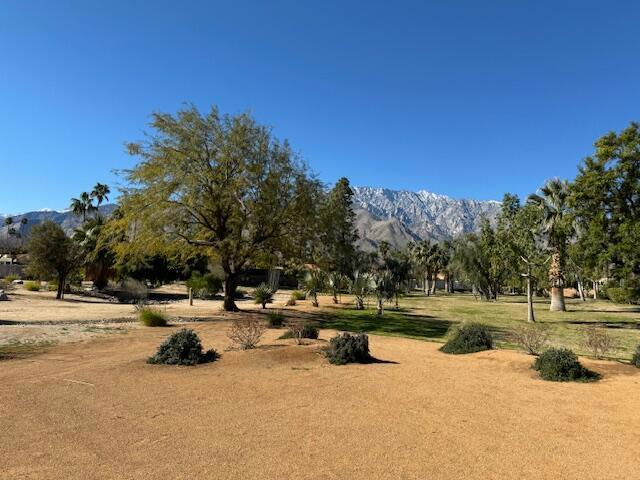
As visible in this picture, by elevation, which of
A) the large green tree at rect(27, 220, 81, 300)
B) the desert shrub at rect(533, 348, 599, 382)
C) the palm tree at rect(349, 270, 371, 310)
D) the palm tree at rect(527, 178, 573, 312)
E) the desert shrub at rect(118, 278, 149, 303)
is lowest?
the desert shrub at rect(533, 348, 599, 382)

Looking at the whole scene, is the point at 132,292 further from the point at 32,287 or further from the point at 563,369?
the point at 563,369

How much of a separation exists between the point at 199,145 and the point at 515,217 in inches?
960

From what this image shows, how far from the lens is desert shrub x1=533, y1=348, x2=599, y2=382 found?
1090cm

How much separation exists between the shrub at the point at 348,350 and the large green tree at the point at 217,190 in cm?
1426

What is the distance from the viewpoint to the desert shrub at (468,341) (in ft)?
49.0

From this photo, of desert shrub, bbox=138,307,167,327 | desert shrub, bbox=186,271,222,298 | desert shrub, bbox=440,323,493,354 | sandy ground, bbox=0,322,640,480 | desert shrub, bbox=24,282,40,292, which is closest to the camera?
sandy ground, bbox=0,322,640,480

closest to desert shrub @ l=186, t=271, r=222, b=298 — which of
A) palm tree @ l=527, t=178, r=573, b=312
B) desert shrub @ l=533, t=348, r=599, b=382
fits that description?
palm tree @ l=527, t=178, r=573, b=312

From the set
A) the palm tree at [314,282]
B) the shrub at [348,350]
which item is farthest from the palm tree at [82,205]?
the shrub at [348,350]

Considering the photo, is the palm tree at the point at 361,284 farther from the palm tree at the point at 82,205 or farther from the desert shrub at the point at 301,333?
the palm tree at the point at 82,205

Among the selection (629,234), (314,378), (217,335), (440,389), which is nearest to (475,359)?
(440,389)

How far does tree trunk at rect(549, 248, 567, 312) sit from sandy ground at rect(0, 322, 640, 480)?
28.1 m

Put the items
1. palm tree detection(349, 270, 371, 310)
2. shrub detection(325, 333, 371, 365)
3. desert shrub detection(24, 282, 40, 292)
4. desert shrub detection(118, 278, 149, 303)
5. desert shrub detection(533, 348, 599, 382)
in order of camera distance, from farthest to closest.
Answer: desert shrub detection(24, 282, 40, 292)
desert shrub detection(118, 278, 149, 303)
palm tree detection(349, 270, 371, 310)
shrub detection(325, 333, 371, 365)
desert shrub detection(533, 348, 599, 382)

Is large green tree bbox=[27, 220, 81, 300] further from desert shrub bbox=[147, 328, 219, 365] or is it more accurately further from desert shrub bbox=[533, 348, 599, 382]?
desert shrub bbox=[533, 348, 599, 382]

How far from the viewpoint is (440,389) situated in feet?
32.2
